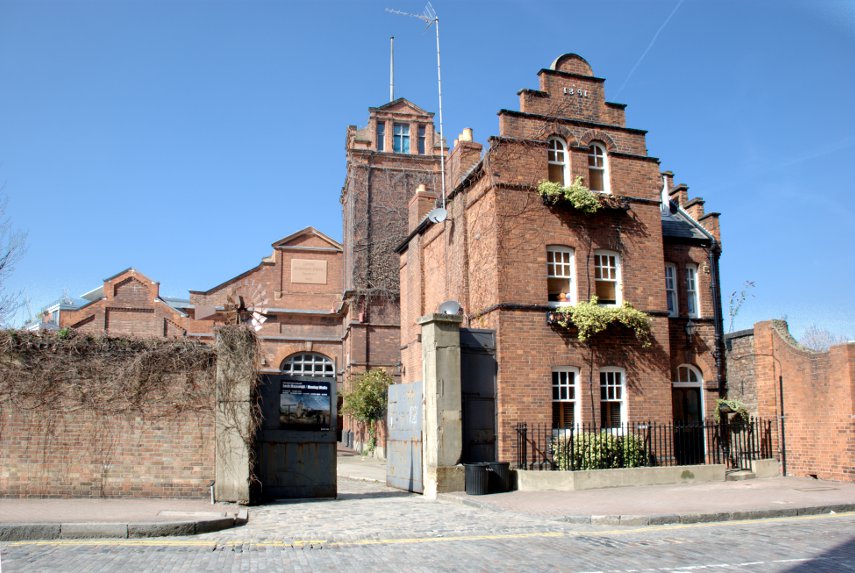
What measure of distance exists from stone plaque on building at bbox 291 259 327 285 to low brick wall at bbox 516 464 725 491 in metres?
28.5

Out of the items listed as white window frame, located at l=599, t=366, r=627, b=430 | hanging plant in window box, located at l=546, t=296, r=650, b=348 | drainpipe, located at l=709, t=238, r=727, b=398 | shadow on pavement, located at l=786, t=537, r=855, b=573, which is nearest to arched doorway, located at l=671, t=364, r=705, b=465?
drainpipe, located at l=709, t=238, r=727, b=398

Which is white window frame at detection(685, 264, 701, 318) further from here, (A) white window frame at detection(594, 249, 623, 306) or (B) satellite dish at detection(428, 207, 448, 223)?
(B) satellite dish at detection(428, 207, 448, 223)

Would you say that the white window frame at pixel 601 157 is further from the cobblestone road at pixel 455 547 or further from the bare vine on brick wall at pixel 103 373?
the bare vine on brick wall at pixel 103 373

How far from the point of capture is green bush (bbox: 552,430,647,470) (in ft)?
55.3

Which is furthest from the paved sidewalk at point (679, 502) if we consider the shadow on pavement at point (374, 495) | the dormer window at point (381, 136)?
the dormer window at point (381, 136)

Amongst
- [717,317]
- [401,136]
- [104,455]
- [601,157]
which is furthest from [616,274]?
[401,136]

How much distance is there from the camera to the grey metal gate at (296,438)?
14.6 meters

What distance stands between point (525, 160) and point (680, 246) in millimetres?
6095

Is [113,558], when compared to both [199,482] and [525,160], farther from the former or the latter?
[525,160]

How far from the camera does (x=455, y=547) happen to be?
9500 mm

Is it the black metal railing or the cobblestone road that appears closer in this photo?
the cobblestone road

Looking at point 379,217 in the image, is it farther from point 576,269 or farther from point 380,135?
point 576,269

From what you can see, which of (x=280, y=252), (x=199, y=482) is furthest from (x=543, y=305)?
(x=280, y=252)

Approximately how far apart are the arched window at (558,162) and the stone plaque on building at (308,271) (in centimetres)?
2566
